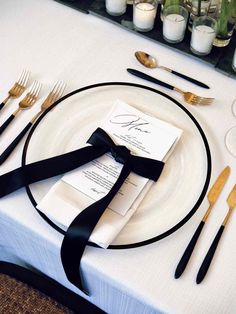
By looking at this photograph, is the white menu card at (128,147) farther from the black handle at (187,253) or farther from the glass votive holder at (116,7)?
the glass votive holder at (116,7)

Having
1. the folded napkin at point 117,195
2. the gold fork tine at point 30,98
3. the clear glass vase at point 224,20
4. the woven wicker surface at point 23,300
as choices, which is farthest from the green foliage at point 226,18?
the woven wicker surface at point 23,300

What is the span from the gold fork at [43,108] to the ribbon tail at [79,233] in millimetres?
171

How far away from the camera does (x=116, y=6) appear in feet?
2.74

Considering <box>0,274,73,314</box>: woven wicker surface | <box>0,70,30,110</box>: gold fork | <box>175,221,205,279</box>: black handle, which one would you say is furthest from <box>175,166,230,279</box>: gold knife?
<box>0,70,30,110</box>: gold fork

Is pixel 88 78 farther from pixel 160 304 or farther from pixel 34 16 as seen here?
Result: pixel 160 304

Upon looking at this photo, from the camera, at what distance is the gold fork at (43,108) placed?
0.63 m

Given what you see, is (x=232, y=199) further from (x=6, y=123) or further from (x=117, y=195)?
(x=6, y=123)

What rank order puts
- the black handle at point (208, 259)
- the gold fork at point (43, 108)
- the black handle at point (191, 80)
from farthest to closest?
the black handle at point (191, 80) → the gold fork at point (43, 108) → the black handle at point (208, 259)

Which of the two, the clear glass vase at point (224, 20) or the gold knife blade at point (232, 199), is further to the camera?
the clear glass vase at point (224, 20)

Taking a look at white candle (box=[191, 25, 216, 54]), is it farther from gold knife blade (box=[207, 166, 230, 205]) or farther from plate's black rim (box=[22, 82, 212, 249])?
gold knife blade (box=[207, 166, 230, 205])

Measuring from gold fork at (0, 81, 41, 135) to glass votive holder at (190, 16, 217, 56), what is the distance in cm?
30

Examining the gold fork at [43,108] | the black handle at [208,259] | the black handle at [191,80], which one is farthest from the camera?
the black handle at [191,80]

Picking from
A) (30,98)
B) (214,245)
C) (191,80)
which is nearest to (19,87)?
(30,98)

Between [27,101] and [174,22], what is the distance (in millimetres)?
312
